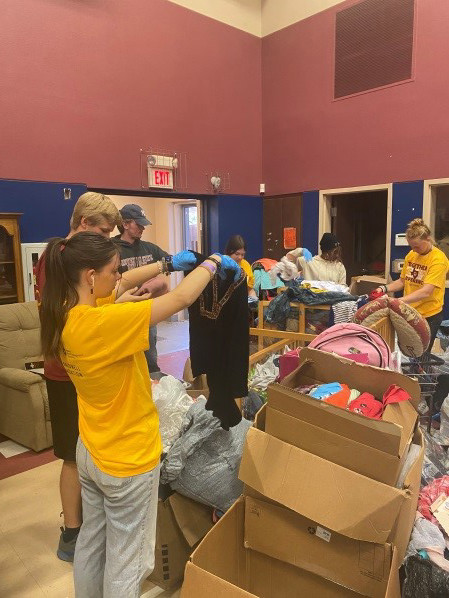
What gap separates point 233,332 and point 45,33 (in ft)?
15.8

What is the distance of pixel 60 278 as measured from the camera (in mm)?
1450

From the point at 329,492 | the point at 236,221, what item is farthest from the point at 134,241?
the point at 236,221

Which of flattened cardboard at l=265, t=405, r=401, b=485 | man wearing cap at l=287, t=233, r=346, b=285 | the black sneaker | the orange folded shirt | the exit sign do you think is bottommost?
the black sneaker

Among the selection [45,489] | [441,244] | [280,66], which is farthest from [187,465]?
[280,66]

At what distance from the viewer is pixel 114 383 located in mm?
1431

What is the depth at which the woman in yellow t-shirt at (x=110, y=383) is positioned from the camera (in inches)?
53.9

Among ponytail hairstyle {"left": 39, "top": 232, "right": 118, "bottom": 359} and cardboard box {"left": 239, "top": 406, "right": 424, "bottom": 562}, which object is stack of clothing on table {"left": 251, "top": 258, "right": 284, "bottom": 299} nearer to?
cardboard box {"left": 239, "top": 406, "right": 424, "bottom": 562}

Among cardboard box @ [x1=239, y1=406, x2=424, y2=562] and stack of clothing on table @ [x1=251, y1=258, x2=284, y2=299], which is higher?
stack of clothing on table @ [x1=251, y1=258, x2=284, y2=299]

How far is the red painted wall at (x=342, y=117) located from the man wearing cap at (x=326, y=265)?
1.77 m

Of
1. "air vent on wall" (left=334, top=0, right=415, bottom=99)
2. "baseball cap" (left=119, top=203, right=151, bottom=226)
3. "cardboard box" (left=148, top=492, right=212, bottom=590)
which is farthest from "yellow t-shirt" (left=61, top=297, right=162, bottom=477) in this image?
"air vent on wall" (left=334, top=0, right=415, bottom=99)

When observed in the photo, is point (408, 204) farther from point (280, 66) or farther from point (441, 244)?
point (280, 66)

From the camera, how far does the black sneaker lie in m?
2.23

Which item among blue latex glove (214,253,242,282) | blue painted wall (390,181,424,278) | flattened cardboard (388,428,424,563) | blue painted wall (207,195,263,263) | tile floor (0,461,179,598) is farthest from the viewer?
blue painted wall (207,195,263,263)

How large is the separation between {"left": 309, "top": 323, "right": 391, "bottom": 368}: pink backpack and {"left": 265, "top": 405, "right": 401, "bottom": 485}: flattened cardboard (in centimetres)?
65
